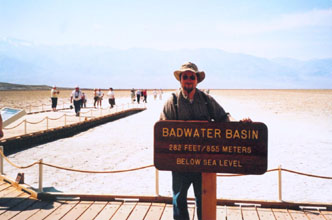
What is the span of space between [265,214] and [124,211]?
1942 millimetres

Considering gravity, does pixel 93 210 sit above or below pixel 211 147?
below

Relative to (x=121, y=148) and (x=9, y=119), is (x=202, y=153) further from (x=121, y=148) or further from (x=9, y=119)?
(x=121, y=148)

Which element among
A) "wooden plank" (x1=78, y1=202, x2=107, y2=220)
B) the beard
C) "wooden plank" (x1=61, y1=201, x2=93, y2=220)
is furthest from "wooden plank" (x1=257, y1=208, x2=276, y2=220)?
"wooden plank" (x1=61, y1=201, x2=93, y2=220)

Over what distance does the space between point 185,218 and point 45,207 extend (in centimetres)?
228

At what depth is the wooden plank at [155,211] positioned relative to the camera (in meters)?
4.16

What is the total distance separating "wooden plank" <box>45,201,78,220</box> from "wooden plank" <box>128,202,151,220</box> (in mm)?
931

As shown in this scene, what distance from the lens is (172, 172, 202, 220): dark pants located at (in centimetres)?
329

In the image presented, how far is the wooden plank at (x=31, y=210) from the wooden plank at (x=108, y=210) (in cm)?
92

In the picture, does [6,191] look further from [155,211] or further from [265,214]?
[265,214]

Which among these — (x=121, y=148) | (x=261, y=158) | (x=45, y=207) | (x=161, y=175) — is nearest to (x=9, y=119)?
(x=45, y=207)

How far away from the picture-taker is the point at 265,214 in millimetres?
4254

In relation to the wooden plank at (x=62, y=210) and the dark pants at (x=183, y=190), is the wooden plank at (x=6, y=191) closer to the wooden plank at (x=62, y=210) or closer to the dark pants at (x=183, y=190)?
the wooden plank at (x=62, y=210)

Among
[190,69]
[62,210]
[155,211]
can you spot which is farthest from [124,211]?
[190,69]

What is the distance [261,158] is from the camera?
2934mm
